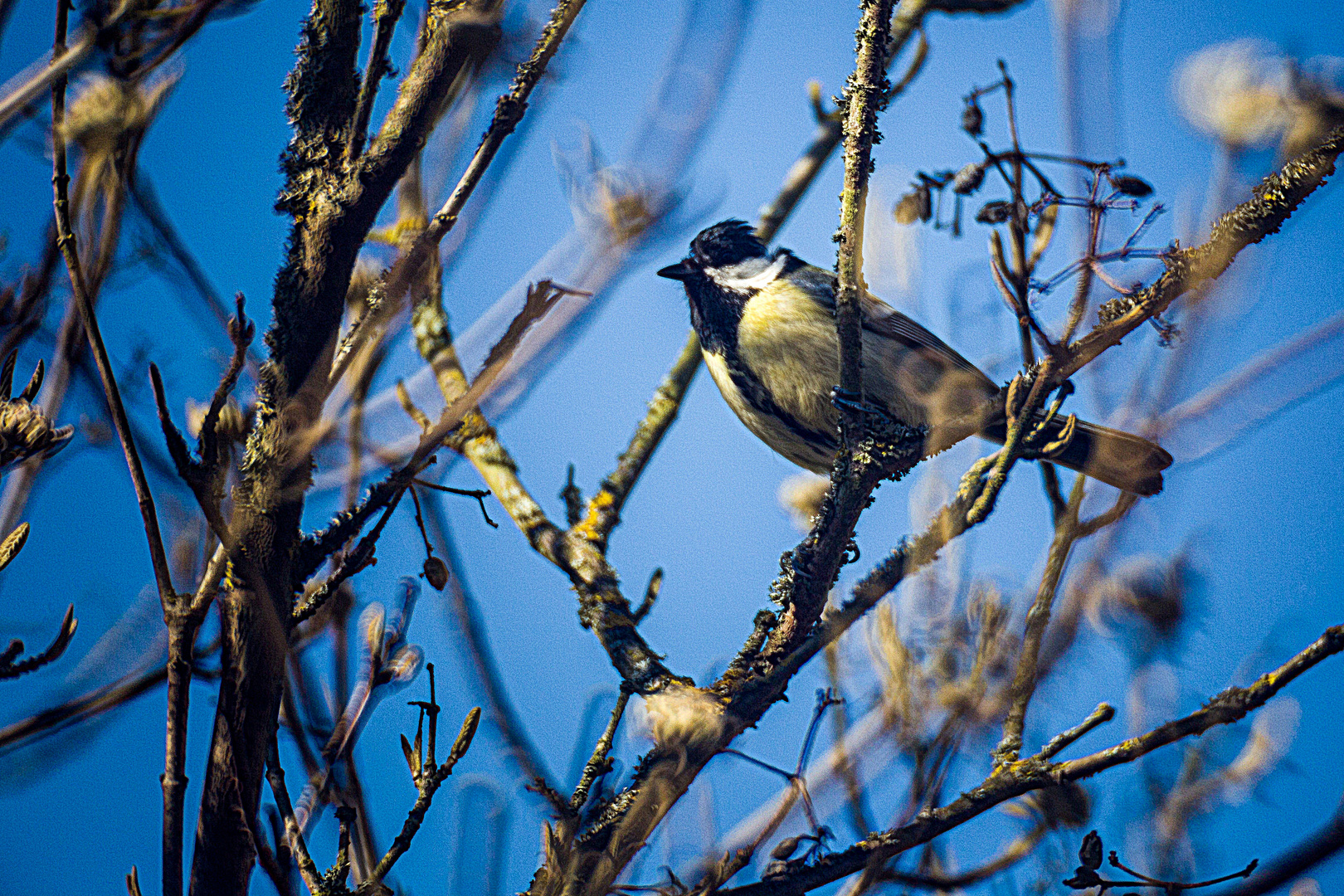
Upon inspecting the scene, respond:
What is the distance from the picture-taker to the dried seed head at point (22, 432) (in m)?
1.28

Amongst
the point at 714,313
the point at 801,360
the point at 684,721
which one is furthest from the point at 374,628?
the point at 714,313

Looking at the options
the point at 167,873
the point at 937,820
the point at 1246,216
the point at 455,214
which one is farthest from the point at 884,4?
the point at 167,873

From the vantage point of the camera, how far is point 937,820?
1.58m

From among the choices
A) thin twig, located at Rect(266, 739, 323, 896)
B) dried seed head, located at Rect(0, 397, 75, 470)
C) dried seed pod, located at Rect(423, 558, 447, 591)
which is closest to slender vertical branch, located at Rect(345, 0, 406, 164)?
dried seed head, located at Rect(0, 397, 75, 470)

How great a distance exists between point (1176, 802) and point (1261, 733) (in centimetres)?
29

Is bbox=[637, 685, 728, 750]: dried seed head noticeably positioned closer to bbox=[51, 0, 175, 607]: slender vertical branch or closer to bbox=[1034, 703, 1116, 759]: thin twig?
bbox=[1034, 703, 1116, 759]: thin twig

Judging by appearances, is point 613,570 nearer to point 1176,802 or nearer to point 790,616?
point 790,616

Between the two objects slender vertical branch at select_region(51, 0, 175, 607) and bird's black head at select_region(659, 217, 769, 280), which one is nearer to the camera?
slender vertical branch at select_region(51, 0, 175, 607)

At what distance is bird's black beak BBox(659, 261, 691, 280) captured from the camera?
3.82 m

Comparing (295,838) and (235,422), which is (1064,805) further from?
(235,422)

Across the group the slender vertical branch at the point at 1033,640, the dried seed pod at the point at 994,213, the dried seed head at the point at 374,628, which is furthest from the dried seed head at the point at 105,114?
the slender vertical branch at the point at 1033,640

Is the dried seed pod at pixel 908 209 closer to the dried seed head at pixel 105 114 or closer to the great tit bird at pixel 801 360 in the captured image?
the great tit bird at pixel 801 360

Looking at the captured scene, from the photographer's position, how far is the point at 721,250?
12.7 ft

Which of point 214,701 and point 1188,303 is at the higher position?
point 1188,303
